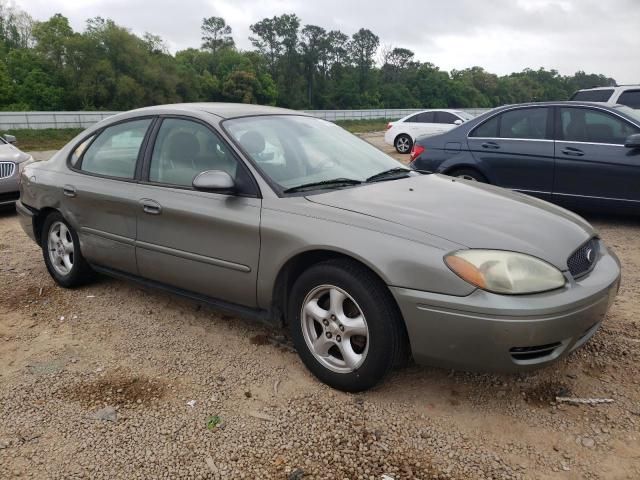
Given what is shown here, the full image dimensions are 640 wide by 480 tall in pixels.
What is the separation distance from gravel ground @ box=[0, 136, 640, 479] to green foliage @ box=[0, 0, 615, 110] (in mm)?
42703

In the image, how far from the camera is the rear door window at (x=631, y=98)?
31.6 ft

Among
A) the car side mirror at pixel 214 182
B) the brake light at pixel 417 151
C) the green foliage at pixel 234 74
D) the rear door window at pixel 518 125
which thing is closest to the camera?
the car side mirror at pixel 214 182

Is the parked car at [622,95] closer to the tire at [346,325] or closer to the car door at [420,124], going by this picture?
the car door at [420,124]

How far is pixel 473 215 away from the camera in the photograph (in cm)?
274

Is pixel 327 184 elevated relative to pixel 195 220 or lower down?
elevated

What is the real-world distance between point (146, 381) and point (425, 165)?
4.97 metres

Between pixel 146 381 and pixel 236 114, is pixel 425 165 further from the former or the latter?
pixel 146 381

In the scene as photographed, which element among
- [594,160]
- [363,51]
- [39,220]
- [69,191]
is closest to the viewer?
[69,191]

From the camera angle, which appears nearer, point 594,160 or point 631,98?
point 594,160

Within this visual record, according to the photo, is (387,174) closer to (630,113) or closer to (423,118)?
(630,113)

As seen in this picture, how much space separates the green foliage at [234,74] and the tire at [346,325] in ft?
143

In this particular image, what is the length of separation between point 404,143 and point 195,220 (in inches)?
551

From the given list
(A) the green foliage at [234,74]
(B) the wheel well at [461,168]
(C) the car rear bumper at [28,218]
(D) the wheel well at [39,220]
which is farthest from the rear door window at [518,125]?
(A) the green foliage at [234,74]

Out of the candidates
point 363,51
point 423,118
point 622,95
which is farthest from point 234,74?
point 622,95
